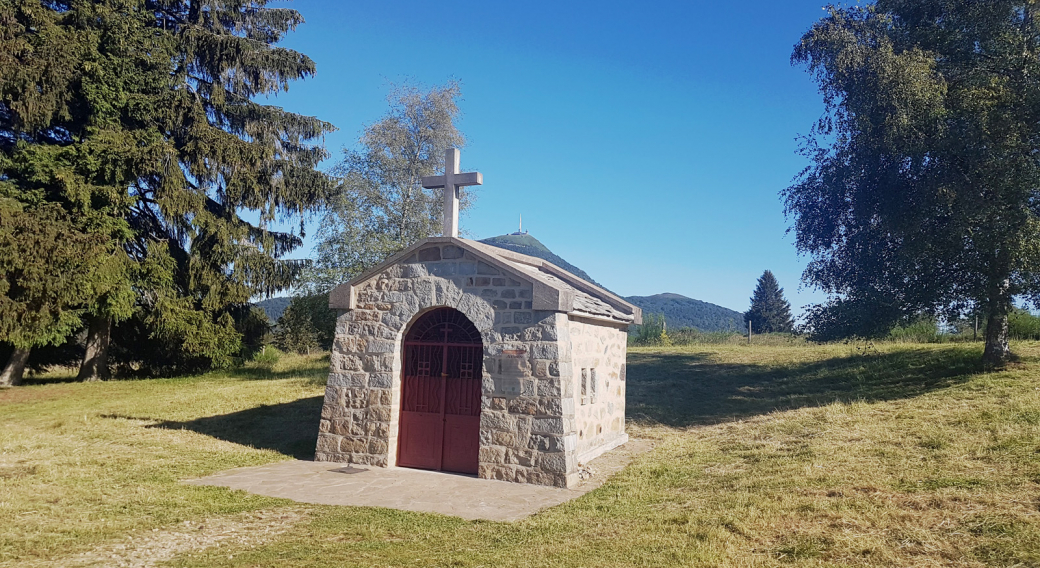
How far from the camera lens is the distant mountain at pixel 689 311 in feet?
323

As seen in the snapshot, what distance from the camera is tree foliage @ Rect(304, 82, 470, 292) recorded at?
79.8 ft

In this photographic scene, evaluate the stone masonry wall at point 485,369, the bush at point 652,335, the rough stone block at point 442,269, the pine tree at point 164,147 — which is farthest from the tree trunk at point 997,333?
the pine tree at point 164,147

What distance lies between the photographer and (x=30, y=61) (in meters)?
18.8

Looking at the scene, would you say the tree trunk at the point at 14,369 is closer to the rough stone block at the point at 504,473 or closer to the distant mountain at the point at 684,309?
the rough stone block at the point at 504,473

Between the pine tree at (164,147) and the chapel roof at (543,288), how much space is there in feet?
41.3

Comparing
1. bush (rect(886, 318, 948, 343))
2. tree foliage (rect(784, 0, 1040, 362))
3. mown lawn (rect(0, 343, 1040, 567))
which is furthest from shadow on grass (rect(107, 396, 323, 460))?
bush (rect(886, 318, 948, 343))

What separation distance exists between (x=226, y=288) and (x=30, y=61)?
27.3 feet

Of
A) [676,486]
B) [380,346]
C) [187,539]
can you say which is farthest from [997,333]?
[187,539]

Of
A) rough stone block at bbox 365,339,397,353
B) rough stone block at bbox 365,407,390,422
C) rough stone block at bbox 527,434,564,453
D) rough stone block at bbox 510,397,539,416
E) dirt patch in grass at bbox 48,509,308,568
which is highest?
rough stone block at bbox 365,339,397,353

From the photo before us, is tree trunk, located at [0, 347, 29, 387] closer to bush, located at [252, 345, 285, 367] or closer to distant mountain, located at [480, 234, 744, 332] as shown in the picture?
bush, located at [252, 345, 285, 367]

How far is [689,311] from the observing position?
10394 cm

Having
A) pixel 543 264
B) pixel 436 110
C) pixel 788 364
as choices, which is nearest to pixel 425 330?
pixel 543 264

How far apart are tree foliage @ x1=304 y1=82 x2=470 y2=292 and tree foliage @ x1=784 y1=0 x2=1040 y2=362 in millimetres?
14064

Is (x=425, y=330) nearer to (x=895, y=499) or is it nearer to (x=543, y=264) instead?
(x=543, y=264)
